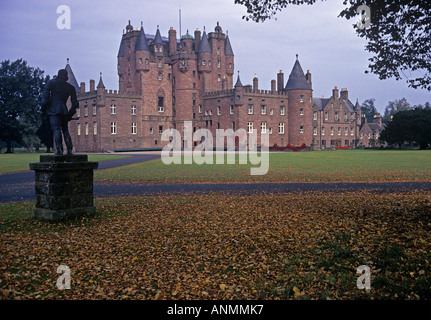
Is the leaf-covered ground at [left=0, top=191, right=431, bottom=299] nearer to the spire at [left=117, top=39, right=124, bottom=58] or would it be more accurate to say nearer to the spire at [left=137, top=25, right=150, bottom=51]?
the spire at [left=137, top=25, right=150, bottom=51]

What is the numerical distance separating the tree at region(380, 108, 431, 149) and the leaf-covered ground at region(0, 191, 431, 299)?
66889 mm

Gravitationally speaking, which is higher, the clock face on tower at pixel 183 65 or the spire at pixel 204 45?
the spire at pixel 204 45

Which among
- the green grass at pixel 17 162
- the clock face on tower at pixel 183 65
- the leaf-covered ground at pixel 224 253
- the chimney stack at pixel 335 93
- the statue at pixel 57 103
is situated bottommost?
the leaf-covered ground at pixel 224 253

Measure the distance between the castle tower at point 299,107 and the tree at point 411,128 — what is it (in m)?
15.4

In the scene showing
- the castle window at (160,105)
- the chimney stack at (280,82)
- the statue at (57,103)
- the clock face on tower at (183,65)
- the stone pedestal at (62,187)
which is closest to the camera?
the stone pedestal at (62,187)

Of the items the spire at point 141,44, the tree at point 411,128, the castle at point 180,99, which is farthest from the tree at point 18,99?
the tree at point 411,128

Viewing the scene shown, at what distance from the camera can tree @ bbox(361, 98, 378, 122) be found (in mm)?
148250

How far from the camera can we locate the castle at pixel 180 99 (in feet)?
227

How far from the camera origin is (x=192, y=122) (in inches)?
A: 2940

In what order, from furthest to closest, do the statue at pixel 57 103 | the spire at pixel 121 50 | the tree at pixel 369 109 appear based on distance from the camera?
1. the tree at pixel 369 109
2. the spire at pixel 121 50
3. the statue at pixel 57 103

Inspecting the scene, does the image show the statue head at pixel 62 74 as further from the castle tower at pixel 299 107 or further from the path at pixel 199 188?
the castle tower at pixel 299 107
